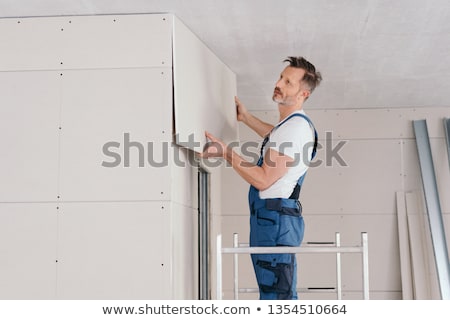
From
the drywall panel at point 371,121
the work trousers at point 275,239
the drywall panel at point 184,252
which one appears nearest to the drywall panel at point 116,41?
the drywall panel at point 184,252

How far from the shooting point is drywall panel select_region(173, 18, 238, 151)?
3869mm

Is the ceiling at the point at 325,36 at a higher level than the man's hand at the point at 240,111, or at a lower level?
higher

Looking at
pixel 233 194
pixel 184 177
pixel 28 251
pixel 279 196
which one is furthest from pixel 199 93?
pixel 233 194

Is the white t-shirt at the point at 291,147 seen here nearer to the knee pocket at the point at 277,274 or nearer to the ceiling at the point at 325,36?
the knee pocket at the point at 277,274

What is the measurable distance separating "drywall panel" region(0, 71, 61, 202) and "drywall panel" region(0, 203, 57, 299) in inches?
2.8

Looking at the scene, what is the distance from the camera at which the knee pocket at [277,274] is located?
378cm

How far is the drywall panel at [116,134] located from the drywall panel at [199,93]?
100 mm

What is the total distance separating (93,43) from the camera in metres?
3.85

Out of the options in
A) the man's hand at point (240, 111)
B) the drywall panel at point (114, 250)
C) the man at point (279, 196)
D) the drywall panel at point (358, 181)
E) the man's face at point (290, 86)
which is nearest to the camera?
the drywall panel at point (114, 250)

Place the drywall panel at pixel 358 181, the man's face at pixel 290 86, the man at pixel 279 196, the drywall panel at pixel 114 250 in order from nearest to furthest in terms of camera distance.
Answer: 1. the drywall panel at pixel 114 250
2. the man at pixel 279 196
3. the man's face at pixel 290 86
4. the drywall panel at pixel 358 181

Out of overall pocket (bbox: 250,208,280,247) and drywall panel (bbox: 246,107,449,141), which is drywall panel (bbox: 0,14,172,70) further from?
drywall panel (bbox: 246,107,449,141)

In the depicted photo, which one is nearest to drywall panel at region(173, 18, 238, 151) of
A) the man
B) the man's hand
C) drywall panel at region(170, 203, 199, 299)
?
the man's hand

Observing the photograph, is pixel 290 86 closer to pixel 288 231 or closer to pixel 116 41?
pixel 288 231
